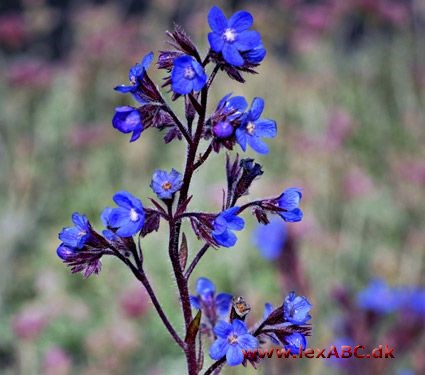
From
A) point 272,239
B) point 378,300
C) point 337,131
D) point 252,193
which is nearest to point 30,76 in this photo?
point 252,193

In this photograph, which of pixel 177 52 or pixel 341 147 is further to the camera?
pixel 341 147

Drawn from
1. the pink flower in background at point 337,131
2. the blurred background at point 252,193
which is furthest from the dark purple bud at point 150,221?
the pink flower in background at point 337,131

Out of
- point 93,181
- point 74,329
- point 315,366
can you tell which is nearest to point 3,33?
point 93,181

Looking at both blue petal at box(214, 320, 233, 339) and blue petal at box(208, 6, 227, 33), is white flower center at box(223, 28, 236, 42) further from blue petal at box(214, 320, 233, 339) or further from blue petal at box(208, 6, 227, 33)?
blue petal at box(214, 320, 233, 339)

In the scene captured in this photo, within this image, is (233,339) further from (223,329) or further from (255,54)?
(255,54)

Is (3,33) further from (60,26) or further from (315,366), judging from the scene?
(60,26)

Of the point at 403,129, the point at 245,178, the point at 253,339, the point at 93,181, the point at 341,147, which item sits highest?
the point at 403,129

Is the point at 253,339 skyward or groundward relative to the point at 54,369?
groundward

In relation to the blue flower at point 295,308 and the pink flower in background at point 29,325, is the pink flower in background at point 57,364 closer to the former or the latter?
the pink flower in background at point 29,325
